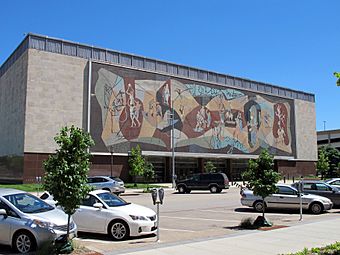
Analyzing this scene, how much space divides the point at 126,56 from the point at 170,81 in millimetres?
7201

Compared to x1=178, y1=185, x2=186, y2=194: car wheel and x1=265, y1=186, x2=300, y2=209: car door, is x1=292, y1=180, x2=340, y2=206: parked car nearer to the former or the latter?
x1=265, y1=186, x2=300, y2=209: car door

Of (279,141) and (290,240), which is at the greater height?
(279,141)

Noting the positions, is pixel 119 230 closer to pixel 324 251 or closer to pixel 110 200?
pixel 110 200

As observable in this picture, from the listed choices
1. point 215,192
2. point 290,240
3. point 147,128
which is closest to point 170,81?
point 147,128

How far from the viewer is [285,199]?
19.8 m

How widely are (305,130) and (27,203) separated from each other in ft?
240

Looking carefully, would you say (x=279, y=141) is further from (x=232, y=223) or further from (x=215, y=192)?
(x=232, y=223)

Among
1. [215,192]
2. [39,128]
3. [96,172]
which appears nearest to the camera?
[215,192]

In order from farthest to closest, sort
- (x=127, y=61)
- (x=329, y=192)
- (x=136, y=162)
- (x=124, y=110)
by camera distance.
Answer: (x=127, y=61) < (x=124, y=110) < (x=136, y=162) < (x=329, y=192)

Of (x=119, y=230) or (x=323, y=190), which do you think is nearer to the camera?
(x=119, y=230)

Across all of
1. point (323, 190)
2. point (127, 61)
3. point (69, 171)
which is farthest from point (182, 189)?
point (69, 171)

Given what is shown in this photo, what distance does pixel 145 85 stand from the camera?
53.1 m

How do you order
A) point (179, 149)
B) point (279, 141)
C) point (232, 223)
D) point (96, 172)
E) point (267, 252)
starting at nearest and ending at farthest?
1. point (267, 252)
2. point (232, 223)
3. point (96, 172)
4. point (179, 149)
5. point (279, 141)

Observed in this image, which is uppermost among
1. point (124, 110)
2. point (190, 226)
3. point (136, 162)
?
point (124, 110)
